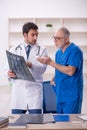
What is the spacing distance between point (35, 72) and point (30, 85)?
0.14 meters

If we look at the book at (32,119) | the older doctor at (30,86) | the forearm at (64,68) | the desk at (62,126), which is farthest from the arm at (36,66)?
the desk at (62,126)

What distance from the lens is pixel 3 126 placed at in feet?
5.61

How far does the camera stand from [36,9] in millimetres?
7961

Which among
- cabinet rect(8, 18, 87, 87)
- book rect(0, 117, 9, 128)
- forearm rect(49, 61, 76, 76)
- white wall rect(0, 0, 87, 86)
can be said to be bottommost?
book rect(0, 117, 9, 128)

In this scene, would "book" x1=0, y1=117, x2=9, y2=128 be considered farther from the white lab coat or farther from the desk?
the white lab coat

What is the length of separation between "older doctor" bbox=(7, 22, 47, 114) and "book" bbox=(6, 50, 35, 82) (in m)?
0.11

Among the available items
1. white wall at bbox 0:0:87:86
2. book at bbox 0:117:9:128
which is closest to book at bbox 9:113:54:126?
book at bbox 0:117:9:128

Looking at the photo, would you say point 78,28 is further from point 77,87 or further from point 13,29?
point 77,87

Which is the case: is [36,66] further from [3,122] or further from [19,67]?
[3,122]

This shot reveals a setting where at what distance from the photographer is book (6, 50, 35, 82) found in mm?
2495

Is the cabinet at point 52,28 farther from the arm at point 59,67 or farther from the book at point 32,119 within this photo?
the book at point 32,119

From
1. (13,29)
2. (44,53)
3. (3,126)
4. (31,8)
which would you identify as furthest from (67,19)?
(3,126)

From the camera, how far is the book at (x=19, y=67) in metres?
2.49

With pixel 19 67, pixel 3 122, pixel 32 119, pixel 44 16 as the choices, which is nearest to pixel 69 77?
pixel 19 67
